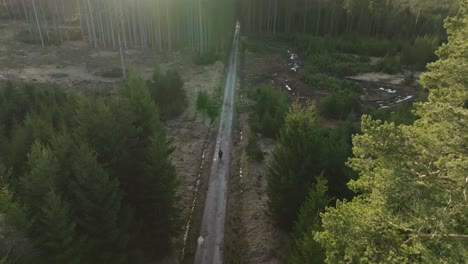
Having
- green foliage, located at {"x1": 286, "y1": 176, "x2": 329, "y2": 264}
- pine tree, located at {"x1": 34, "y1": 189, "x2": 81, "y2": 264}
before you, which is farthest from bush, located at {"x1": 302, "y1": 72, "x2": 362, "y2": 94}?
pine tree, located at {"x1": 34, "y1": 189, "x2": 81, "y2": 264}

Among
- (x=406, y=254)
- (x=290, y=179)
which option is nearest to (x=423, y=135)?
(x=406, y=254)

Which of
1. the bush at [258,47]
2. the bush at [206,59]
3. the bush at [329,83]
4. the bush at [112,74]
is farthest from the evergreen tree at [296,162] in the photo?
the bush at [258,47]

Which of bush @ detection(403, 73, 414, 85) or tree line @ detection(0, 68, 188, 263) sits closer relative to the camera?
tree line @ detection(0, 68, 188, 263)

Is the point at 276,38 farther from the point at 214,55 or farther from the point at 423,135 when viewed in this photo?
the point at 423,135

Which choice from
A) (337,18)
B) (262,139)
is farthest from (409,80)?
(262,139)

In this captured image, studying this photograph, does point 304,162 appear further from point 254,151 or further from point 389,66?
point 389,66

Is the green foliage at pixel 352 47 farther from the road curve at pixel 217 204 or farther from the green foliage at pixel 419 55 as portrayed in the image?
the road curve at pixel 217 204

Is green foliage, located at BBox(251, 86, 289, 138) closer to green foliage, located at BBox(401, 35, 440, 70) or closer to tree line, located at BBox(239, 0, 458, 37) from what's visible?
green foliage, located at BBox(401, 35, 440, 70)
